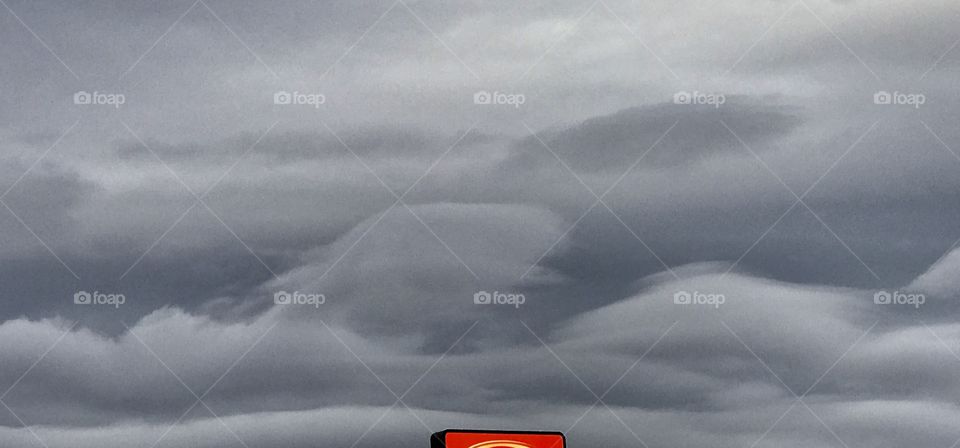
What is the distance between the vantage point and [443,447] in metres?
38.0

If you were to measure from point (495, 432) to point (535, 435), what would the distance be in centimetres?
145

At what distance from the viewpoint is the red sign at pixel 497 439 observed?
125 ft

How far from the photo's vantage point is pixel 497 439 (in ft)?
126

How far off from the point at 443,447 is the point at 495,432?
1.93 metres

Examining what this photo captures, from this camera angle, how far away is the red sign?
3800 cm

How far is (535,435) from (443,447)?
3.33m

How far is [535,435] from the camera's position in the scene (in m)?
38.4
